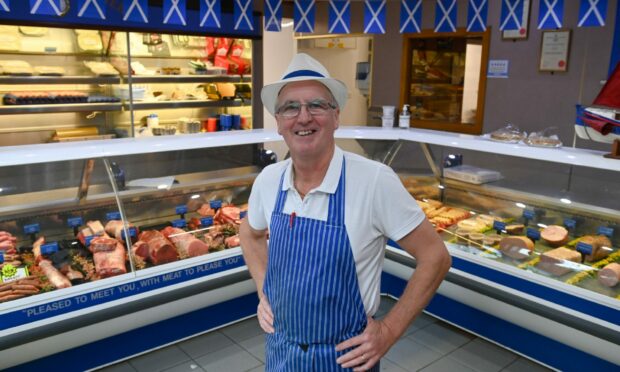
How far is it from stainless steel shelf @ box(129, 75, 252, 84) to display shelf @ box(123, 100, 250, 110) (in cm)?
28

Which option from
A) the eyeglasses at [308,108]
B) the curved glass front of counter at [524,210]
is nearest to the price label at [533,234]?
the curved glass front of counter at [524,210]

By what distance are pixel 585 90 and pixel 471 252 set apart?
4.00 meters

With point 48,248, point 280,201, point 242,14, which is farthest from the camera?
point 242,14

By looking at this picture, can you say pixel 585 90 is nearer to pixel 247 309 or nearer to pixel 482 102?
pixel 482 102

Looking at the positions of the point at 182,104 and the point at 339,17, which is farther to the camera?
the point at 182,104

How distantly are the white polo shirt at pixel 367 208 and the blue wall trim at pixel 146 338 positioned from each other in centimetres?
215

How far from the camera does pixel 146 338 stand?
3.50 m

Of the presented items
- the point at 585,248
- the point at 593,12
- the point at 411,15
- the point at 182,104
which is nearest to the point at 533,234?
the point at 585,248

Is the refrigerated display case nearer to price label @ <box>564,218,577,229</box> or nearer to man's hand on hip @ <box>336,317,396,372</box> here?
price label @ <box>564,218,577,229</box>

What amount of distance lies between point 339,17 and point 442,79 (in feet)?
11.4

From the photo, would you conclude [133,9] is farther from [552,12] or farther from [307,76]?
[307,76]

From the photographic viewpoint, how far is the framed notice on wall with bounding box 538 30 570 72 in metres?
6.70

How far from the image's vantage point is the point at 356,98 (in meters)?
11.2

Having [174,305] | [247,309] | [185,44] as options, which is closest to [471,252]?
[247,309]
